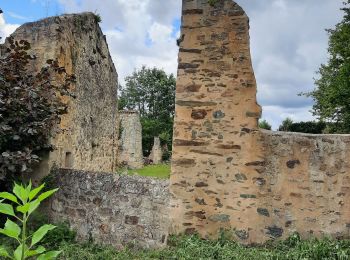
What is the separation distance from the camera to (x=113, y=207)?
7.10m

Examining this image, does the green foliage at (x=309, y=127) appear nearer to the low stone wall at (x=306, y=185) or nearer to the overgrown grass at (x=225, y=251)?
the low stone wall at (x=306, y=185)

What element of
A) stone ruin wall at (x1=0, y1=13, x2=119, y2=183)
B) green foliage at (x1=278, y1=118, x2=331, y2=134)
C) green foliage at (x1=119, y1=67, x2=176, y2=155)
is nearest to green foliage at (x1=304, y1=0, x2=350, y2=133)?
green foliage at (x1=278, y1=118, x2=331, y2=134)

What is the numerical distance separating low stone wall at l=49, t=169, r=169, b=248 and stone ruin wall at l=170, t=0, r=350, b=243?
45 cm

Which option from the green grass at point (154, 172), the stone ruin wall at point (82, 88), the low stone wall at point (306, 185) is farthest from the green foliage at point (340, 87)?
the low stone wall at point (306, 185)

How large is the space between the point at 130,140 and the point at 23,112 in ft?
70.3

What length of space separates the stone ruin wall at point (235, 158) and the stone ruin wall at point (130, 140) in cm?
2175

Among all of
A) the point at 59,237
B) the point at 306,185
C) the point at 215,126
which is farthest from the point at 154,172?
the point at 306,185

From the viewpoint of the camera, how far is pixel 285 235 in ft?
19.4

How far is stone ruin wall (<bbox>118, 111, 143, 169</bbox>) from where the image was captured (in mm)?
28109

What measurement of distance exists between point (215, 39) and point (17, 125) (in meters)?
3.90

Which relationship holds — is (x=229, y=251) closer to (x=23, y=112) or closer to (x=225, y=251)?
(x=225, y=251)

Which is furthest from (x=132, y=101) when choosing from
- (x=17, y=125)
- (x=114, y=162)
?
(x=17, y=125)

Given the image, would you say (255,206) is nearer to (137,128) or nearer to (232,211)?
(232,211)

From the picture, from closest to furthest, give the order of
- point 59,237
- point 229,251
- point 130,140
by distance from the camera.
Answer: point 229,251 → point 59,237 → point 130,140
